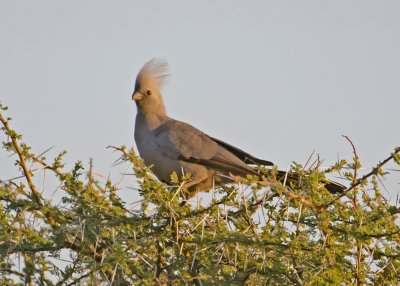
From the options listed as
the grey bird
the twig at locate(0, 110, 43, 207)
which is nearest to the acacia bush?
the twig at locate(0, 110, 43, 207)

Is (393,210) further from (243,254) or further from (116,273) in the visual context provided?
(116,273)

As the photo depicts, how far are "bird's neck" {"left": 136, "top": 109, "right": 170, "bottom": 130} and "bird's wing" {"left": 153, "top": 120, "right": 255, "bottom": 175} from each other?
318 millimetres

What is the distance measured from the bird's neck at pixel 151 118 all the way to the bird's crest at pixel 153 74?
39 cm

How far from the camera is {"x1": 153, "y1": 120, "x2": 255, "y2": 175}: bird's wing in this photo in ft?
21.9

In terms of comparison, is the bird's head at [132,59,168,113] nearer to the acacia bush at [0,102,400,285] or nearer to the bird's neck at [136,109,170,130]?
the bird's neck at [136,109,170,130]

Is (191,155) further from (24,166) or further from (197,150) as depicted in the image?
(24,166)

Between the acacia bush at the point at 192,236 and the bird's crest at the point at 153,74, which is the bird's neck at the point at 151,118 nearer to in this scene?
the bird's crest at the point at 153,74

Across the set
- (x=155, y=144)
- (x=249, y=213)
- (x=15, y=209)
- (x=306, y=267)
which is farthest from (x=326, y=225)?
(x=155, y=144)

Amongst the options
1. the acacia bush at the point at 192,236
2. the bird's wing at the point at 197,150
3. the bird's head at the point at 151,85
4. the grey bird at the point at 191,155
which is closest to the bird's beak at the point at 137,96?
the bird's head at the point at 151,85

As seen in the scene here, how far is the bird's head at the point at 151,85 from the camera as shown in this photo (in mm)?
7762

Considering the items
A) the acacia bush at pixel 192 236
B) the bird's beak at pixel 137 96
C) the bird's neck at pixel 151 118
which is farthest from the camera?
the bird's beak at pixel 137 96

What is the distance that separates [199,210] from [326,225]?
0.72 m

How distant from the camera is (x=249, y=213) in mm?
3969

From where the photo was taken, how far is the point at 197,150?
684 cm
